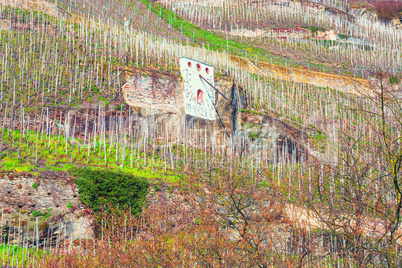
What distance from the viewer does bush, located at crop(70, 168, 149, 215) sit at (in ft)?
59.9

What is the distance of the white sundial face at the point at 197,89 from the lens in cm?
2635

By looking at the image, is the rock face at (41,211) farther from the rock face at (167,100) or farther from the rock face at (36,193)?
the rock face at (167,100)

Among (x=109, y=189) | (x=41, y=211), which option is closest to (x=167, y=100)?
(x=109, y=189)

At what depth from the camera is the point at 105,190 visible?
18734mm

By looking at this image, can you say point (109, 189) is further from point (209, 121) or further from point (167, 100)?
point (209, 121)

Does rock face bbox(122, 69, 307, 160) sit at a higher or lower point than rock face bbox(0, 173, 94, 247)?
higher

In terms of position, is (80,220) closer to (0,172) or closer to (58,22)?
(0,172)

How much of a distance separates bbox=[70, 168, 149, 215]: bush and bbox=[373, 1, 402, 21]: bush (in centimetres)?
4934

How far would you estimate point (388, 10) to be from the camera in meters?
57.6

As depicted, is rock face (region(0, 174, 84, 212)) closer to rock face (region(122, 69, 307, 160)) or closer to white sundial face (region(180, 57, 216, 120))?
rock face (region(122, 69, 307, 160))

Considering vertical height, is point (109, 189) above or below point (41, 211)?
above

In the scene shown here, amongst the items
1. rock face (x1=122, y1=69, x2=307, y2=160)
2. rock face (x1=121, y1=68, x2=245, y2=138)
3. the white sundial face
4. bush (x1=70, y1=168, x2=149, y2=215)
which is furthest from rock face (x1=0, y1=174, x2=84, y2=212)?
the white sundial face

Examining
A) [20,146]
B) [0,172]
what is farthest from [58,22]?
[0,172]

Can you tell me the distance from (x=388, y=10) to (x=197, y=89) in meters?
41.4
